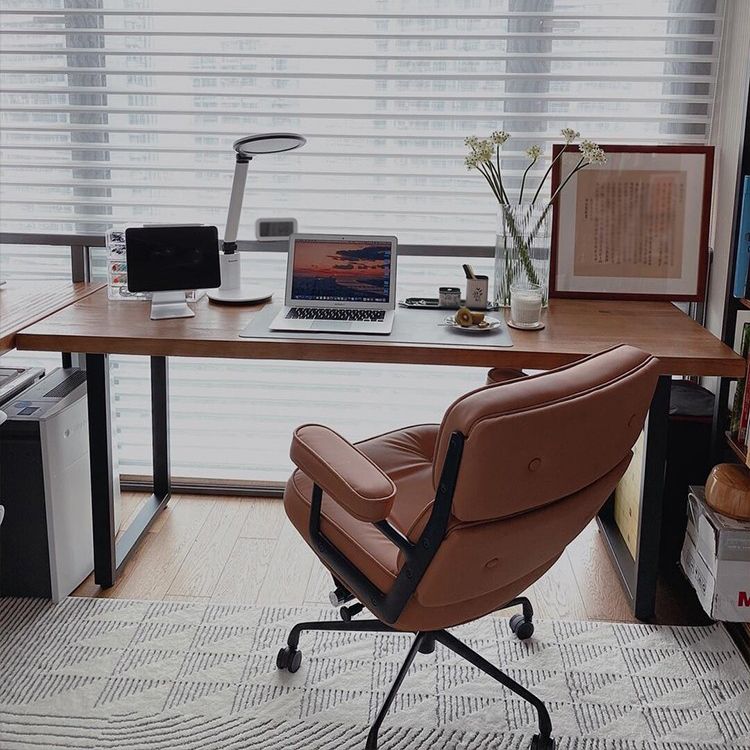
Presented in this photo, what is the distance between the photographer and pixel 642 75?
2.82m

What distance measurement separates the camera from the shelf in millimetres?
2297

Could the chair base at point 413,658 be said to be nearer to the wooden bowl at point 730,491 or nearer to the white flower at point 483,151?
the wooden bowl at point 730,491

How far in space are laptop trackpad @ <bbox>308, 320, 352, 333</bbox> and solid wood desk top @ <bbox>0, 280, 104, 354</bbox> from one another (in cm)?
71

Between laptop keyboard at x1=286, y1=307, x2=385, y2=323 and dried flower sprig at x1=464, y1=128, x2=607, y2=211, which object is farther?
dried flower sprig at x1=464, y1=128, x2=607, y2=211

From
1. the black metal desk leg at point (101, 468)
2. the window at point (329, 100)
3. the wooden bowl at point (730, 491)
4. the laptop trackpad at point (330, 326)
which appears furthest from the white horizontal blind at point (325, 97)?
the wooden bowl at point (730, 491)

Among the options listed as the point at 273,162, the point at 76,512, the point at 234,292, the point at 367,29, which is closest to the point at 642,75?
the point at 367,29

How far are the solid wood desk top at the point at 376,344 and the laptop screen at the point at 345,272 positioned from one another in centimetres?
20

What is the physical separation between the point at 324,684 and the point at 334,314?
91 cm

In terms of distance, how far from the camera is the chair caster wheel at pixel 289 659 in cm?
220

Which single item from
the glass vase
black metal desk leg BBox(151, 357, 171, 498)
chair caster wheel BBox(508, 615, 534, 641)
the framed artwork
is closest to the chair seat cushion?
chair caster wheel BBox(508, 615, 534, 641)

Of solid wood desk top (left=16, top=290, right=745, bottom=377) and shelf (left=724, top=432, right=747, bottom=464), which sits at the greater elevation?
solid wood desk top (left=16, top=290, right=745, bottom=377)

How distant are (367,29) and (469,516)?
1781mm

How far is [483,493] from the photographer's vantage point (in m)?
1.54

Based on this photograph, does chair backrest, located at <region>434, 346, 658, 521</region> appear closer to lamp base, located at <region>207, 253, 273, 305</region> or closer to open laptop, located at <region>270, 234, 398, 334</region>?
open laptop, located at <region>270, 234, 398, 334</region>
